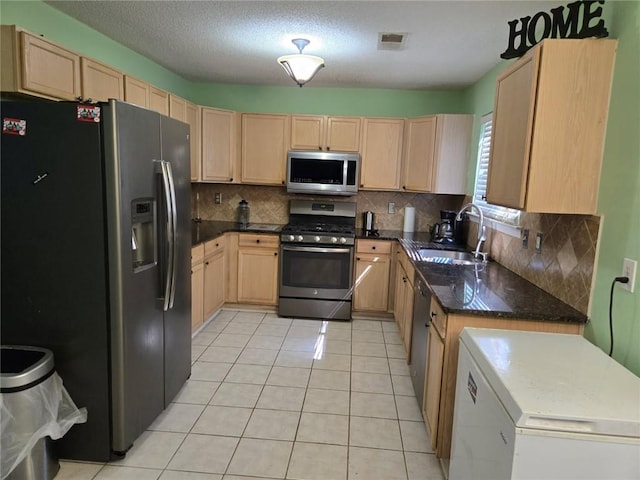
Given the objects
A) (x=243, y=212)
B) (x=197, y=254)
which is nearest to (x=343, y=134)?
(x=243, y=212)

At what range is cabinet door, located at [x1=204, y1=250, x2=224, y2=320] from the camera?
3.82 metres

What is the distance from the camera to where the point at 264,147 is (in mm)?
4469

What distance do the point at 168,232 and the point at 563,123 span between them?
204cm

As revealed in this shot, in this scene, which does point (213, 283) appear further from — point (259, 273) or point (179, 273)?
point (179, 273)

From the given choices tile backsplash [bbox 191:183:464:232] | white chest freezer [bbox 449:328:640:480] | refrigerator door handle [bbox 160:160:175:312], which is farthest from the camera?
tile backsplash [bbox 191:183:464:232]

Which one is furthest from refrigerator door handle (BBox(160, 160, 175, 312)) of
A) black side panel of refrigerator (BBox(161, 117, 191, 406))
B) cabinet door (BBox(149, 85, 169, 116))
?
cabinet door (BBox(149, 85, 169, 116))

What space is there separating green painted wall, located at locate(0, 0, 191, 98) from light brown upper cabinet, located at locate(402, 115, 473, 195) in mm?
2606

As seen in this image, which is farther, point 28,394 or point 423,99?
point 423,99

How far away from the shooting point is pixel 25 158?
1.88 m

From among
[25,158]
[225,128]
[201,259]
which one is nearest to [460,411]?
[25,158]

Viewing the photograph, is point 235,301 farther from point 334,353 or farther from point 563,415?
point 563,415

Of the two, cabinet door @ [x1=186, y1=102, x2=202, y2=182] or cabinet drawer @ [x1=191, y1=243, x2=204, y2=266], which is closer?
cabinet drawer @ [x1=191, y1=243, x2=204, y2=266]

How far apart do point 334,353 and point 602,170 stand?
238cm

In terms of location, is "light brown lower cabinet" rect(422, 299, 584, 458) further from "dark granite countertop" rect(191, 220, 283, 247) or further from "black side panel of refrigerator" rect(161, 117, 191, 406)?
"dark granite countertop" rect(191, 220, 283, 247)
